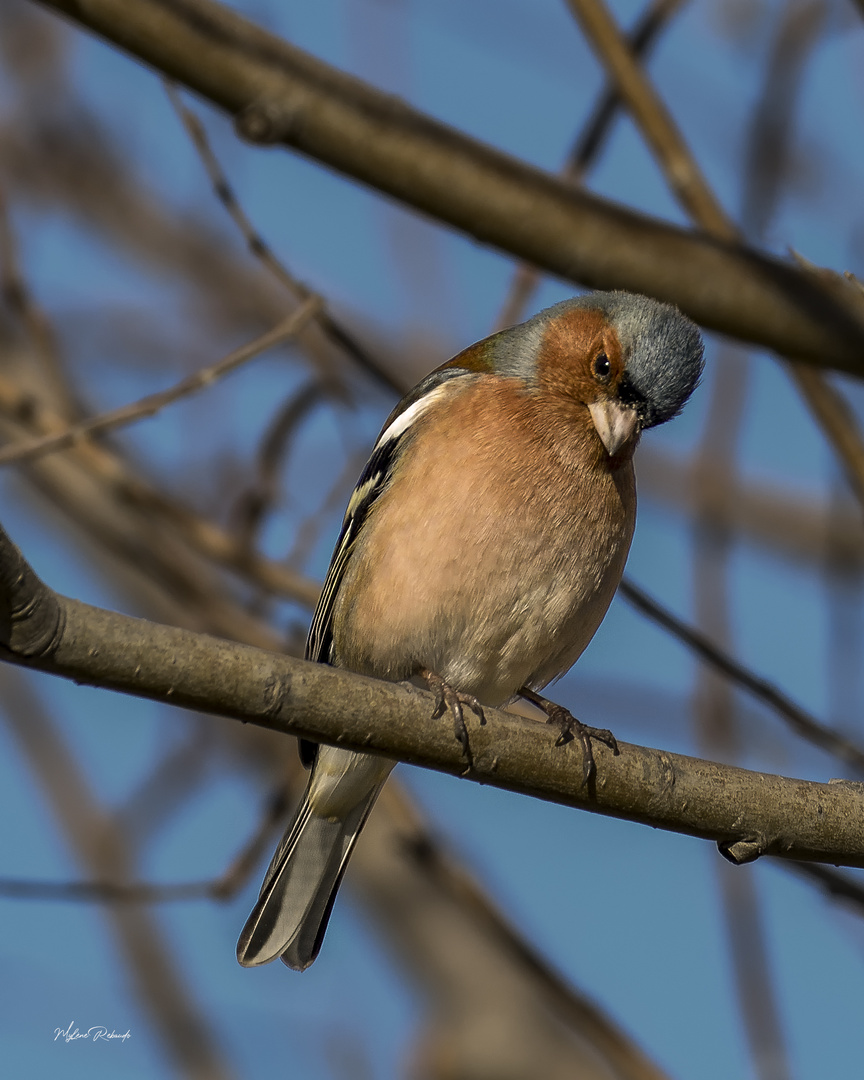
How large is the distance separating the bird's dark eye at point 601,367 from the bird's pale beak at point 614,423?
0.12m

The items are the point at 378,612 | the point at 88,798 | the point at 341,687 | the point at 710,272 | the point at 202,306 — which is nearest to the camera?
the point at 341,687

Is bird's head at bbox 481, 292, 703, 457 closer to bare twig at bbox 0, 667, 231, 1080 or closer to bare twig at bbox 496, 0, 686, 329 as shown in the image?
bare twig at bbox 496, 0, 686, 329

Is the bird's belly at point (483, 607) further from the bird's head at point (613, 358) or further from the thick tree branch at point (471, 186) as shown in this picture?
the thick tree branch at point (471, 186)

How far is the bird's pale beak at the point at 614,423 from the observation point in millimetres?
5043

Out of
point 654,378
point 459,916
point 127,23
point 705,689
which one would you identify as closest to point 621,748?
point 654,378

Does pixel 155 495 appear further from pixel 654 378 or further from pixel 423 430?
pixel 654 378

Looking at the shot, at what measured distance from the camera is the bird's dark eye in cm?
531

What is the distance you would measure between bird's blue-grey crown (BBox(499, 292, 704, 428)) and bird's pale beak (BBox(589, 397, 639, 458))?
50 millimetres

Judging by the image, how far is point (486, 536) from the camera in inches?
191

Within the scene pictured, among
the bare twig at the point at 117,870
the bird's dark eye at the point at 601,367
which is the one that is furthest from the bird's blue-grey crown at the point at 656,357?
the bare twig at the point at 117,870

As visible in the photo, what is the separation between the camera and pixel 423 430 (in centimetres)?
530

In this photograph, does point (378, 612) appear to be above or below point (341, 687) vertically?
above

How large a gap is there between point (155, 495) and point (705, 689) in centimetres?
265

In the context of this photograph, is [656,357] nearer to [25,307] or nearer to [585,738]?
[585,738]
